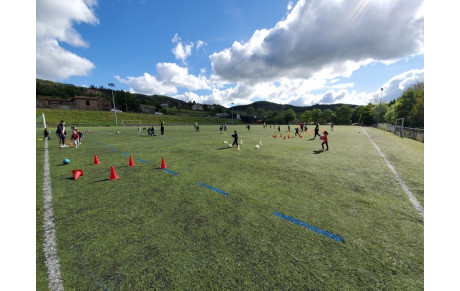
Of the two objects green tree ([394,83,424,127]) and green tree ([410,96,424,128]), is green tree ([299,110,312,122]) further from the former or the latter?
green tree ([410,96,424,128])

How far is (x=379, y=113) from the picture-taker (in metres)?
57.7

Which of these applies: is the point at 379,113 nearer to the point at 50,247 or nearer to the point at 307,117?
the point at 307,117

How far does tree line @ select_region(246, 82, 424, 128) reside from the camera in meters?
42.2

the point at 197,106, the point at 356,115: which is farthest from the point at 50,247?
the point at 197,106

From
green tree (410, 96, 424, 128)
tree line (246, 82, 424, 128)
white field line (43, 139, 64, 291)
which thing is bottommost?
white field line (43, 139, 64, 291)

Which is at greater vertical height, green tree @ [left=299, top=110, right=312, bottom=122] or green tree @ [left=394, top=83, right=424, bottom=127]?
green tree @ [left=299, top=110, right=312, bottom=122]

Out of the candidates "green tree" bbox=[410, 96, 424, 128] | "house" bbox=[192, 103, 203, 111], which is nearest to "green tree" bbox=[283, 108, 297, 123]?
"green tree" bbox=[410, 96, 424, 128]

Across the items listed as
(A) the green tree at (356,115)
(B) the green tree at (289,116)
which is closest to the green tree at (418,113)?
(A) the green tree at (356,115)

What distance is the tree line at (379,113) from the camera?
42172mm

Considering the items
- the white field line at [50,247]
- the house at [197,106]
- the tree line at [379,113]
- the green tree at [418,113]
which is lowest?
the white field line at [50,247]

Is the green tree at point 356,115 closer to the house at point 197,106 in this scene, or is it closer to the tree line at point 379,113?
the tree line at point 379,113

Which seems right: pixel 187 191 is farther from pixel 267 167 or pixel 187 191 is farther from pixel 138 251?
pixel 267 167

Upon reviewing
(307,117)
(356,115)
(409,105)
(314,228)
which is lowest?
(314,228)

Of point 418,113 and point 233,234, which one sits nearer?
point 233,234
